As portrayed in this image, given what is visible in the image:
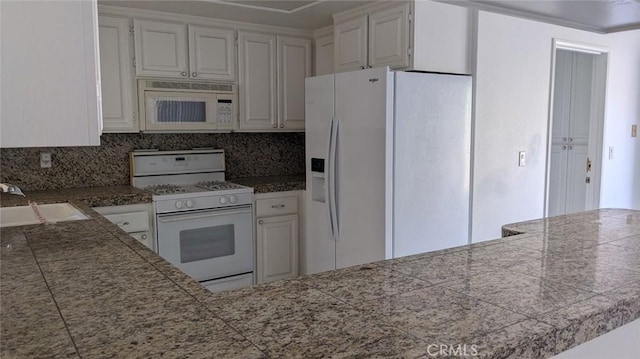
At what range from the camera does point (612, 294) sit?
1.11 metres

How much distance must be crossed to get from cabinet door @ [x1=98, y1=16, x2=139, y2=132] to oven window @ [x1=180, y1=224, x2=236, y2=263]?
2.90 feet

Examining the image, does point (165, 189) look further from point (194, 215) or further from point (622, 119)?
point (622, 119)

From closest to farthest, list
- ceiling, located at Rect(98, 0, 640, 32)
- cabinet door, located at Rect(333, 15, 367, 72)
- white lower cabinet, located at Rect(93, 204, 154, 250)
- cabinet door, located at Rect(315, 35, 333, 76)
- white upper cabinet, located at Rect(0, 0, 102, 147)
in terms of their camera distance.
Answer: white upper cabinet, located at Rect(0, 0, 102, 147), ceiling, located at Rect(98, 0, 640, 32), white lower cabinet, located at Rect(93, 204, 154, 250), cabinet door, located at Rect(333, 15, 367, 72), cabinet door, located at Rect(315, 35, 333, 76)

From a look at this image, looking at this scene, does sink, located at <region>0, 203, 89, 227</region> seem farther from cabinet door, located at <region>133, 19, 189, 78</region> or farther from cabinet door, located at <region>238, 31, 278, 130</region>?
cabinet door, located at <region>238, 31, 278, 130</region>

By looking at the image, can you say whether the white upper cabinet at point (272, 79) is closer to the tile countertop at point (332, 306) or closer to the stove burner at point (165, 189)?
the stove burner at point (165, 189)

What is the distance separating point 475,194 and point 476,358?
2605mm

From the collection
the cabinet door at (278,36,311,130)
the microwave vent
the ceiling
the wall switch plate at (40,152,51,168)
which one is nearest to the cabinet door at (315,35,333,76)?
the cabinet door at (278,36,311,130)

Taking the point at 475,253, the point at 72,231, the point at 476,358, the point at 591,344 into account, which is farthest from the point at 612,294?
the point at 72,231

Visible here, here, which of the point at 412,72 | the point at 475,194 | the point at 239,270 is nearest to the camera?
the point at 412,72

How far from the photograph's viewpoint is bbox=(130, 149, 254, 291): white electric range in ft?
10.4

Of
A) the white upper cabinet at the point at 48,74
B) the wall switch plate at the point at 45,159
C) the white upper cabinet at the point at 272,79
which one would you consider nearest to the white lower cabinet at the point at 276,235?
the white upper cabinet at the point at 272,79

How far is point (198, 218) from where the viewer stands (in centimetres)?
328

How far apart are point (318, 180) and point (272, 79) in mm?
1033

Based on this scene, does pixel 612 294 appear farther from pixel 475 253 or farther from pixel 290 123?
pixel 290 123
